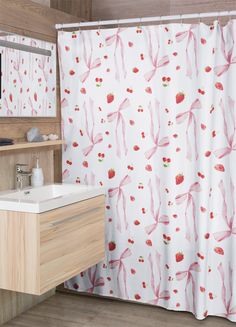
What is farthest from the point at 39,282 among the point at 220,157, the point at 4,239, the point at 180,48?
the point at 180,48

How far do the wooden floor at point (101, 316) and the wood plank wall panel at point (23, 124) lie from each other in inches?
3.8

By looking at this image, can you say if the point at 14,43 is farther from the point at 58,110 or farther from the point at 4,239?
the point at 4,239

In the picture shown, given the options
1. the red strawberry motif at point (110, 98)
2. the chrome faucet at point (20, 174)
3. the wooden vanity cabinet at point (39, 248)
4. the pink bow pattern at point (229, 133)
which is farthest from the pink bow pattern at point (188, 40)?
the chrome faucet at point (20, 174)

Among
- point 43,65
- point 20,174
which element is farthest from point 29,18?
point 20,174

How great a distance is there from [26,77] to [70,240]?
44.2 inches

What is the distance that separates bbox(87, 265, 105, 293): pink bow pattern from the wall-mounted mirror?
47.1 inches

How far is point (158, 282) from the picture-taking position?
351 cm

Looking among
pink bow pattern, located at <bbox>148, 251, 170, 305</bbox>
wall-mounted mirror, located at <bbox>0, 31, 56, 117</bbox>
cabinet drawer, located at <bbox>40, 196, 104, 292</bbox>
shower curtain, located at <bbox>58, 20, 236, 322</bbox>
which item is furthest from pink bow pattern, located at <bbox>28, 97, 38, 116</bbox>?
pink bow pattern, located at <bbox>148, 251, 170, 305</bbox>

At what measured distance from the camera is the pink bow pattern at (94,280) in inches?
146

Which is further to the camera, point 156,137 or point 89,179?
point 89,179

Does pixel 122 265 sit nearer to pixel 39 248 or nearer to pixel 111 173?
pixel 111 173

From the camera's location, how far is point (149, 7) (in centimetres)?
394

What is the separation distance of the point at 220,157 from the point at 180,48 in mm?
759

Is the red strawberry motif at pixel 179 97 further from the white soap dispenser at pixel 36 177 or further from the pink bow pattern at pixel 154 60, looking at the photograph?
the white soap dispenser at pixel 36 177
